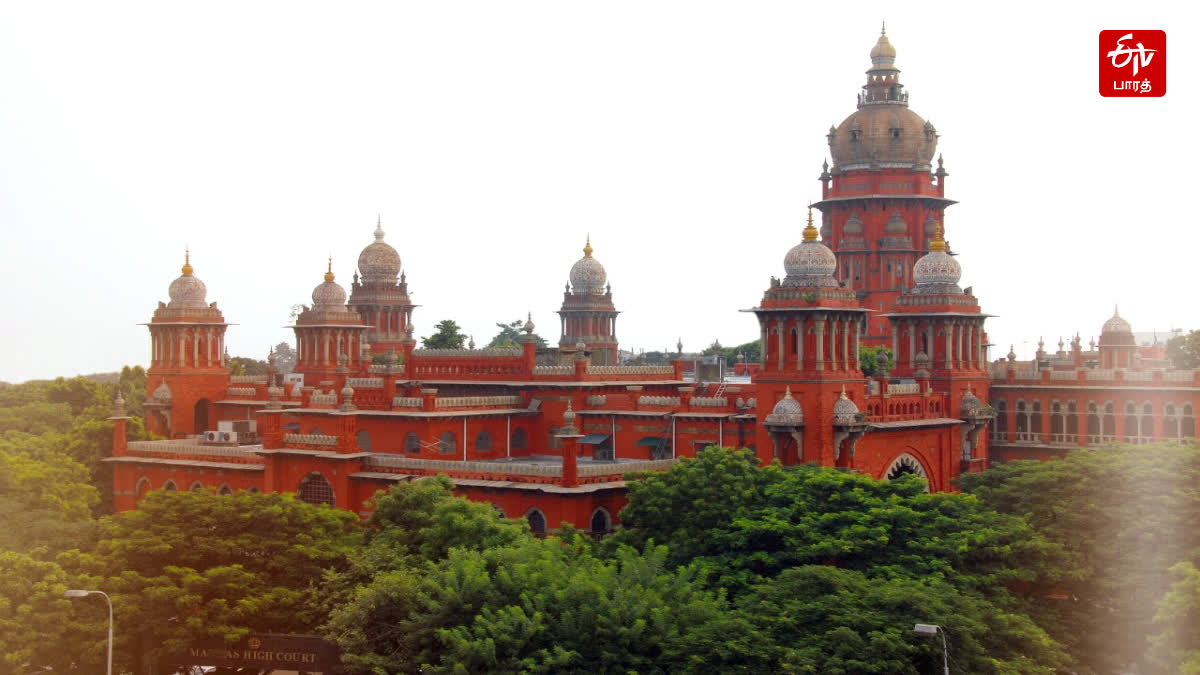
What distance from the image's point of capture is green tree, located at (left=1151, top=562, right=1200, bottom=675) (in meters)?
29.3

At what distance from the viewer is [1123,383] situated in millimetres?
54562

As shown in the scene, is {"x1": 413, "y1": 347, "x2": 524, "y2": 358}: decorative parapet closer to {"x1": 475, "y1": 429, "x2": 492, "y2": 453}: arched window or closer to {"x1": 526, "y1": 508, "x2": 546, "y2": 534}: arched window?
{"x1": 475, "y1": 429, "x2": 492, "y2": 453}: arched window

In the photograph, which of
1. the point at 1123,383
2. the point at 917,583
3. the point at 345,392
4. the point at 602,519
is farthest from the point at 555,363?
the point at 917,583

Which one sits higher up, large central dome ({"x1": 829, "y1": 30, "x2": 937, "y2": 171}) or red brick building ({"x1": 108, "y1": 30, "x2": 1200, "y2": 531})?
large central dome ({"x1": 829, "y1": 30, "x2": 937, "y2": 171})

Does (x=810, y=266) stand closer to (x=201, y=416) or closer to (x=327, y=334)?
(x=327, y=334)

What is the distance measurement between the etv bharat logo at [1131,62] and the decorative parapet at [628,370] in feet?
98.9

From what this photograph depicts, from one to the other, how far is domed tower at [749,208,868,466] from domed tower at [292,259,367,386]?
25.6 meters

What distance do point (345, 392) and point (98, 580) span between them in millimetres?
14193

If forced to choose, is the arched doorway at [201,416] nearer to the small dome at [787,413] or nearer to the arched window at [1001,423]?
the small dome at [787,413]

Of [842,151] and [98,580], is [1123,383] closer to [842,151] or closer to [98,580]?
[842,151]

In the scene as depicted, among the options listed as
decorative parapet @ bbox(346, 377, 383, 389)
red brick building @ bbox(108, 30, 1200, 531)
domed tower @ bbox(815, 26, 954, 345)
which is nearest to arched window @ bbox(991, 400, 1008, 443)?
red brick building @ bbox(108, 30, 1200, 531)

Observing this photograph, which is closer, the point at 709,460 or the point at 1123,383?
the point at 709,460

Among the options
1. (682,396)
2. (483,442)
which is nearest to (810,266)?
(682,396)

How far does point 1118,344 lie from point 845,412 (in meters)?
A: 19.9
